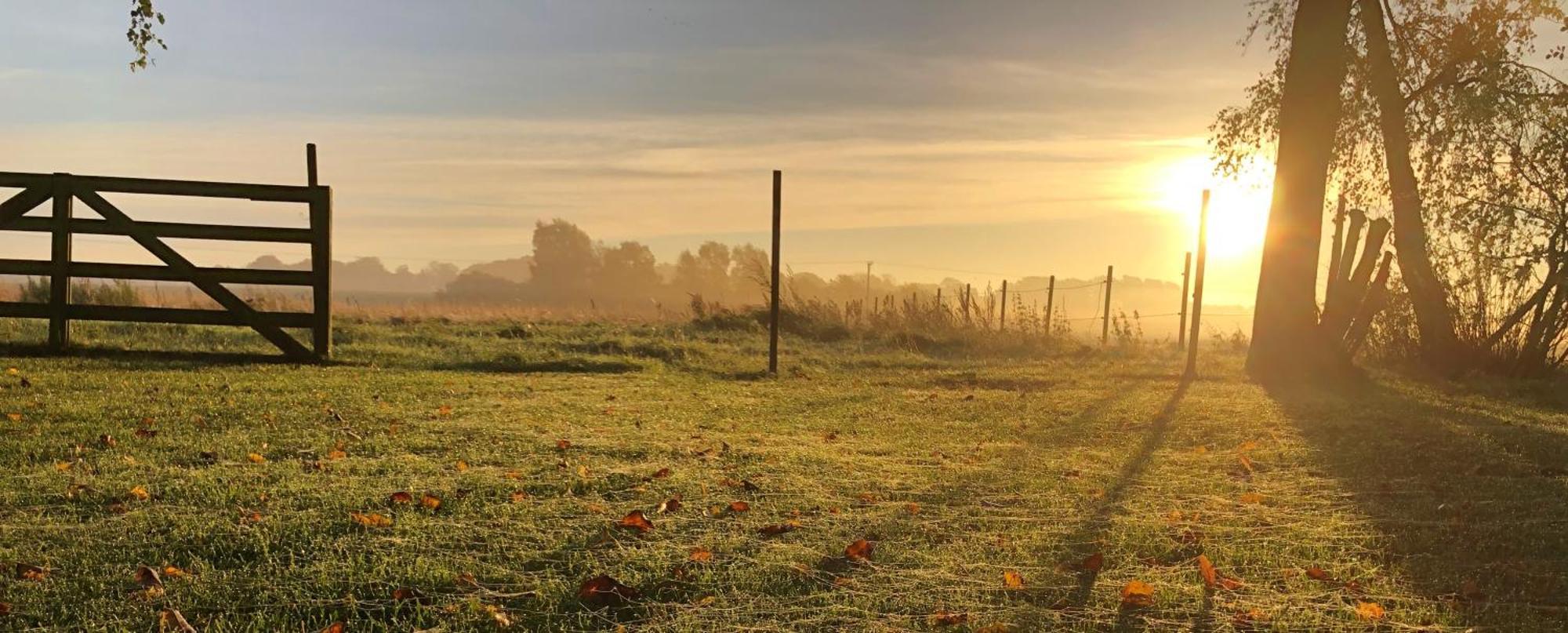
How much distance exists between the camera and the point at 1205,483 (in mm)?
4742

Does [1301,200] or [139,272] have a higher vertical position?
[1301,200]

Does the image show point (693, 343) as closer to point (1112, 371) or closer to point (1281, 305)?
point (1112, 371)

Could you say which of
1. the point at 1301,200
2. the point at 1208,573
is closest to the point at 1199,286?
the point at 1301,200

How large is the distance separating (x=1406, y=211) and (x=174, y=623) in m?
13.9

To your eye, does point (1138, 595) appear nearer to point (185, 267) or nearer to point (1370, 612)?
point (1370, 612)

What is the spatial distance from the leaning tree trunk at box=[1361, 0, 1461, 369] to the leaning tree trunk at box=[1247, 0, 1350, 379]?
211 centimetres

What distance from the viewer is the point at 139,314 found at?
27.6 ft

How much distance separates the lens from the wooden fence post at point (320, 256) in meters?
8.73

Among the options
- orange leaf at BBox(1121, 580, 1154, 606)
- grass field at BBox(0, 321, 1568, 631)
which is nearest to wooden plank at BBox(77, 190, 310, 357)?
grass field at BBox(0, 321, 1568, 631)

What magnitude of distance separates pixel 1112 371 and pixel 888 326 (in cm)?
701

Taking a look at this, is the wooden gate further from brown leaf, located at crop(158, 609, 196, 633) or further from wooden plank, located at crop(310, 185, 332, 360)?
brown leaf, located at crop(158, 609, 196, 633)

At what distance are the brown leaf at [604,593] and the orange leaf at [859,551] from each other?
2.61 feet

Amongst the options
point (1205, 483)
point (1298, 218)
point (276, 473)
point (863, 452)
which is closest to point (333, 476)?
point (276, 473)

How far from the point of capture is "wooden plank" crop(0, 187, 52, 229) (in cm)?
814
